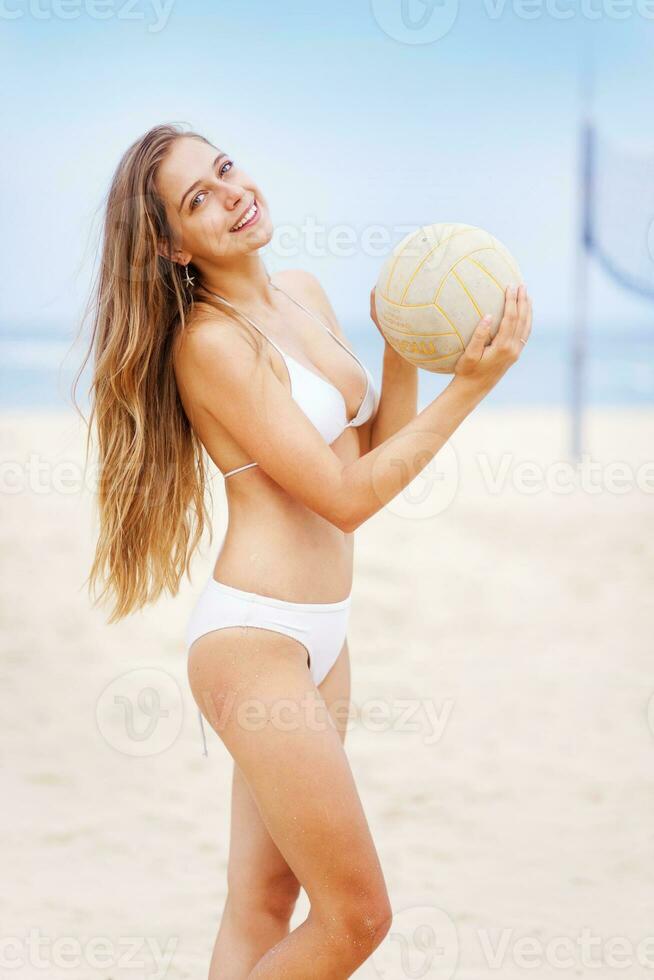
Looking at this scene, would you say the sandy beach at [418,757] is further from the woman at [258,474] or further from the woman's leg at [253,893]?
the woman at [258,474]

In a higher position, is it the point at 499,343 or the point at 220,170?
the point at 220,170

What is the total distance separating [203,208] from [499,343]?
27.6 inches

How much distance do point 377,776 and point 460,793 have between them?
1.38 feet

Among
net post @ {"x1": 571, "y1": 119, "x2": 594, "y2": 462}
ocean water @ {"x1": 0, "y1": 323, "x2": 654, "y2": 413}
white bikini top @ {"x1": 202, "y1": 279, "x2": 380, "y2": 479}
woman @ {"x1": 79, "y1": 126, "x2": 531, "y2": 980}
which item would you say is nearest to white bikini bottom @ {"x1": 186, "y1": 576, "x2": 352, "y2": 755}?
woman @ {"x1": 79, "y1": 126, "x2": 531, "y2": 980}

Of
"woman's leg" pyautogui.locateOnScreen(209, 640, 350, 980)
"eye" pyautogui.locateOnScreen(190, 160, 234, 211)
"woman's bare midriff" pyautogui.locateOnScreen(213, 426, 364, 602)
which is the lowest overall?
"woman's leg" pyautogui.locateOnScreen(209, 640, 350, 980)

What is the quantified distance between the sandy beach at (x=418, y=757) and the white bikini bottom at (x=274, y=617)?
5.20 ft

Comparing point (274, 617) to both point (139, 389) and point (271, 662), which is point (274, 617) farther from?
point (139, 389)

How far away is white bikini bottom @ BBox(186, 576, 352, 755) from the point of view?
2379 millimetres

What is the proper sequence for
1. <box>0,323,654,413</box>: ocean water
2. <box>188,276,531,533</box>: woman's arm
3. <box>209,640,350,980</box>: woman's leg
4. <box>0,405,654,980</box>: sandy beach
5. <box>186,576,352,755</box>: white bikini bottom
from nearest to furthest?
<box>188,276,531,533</box>: woman's arm → <box>186,576,352,755</box>: white bikini bottom → <box>209,640,350,980</box>: woman's leg → <box>0,405,654,980</box>: sandy beach → <box>0,323,654,413</box>: ocean water

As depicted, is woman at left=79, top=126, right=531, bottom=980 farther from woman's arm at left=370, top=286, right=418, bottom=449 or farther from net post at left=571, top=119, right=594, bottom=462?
net post at left=571, top=119, right=594, bottom=462

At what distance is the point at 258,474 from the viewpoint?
245 cm

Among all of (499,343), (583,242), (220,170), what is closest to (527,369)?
(583,242)

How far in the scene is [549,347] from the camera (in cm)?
3434

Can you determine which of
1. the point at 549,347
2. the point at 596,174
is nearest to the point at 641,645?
the point at 596,174
